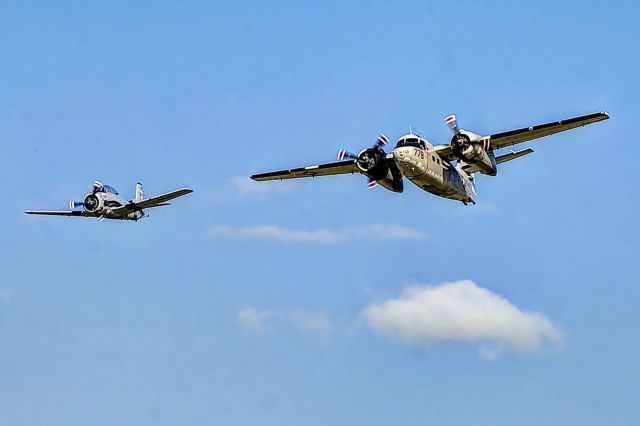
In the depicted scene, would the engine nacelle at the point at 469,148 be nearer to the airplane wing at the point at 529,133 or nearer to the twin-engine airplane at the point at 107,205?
the airplane wing at the point at 529,133

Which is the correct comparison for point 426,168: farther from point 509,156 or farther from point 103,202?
point 103,202

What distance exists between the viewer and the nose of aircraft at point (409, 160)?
196 ft

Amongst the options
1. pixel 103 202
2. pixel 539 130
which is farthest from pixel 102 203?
pixel 539 130

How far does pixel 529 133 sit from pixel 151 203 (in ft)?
116

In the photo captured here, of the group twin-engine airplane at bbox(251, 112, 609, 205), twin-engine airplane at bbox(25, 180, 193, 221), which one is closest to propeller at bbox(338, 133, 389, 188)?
twin-engine airplane at bbox(251, 112, 609, 205)

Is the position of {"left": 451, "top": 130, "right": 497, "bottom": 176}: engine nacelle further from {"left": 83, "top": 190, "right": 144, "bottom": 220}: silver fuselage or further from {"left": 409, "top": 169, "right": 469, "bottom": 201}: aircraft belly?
{"left": 83, "top": 190, "right": 144, "bottom": 220}: silver fuselage

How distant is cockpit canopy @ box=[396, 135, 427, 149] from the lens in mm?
60688

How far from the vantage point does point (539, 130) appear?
62.2 meters

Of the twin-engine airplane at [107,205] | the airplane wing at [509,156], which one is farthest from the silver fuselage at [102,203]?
the airplane wing at [509,156]

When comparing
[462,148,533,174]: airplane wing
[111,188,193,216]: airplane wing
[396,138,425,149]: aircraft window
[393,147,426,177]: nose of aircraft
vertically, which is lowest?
[393,147,426,177]: nose of aircraft

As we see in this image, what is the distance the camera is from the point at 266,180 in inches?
2803

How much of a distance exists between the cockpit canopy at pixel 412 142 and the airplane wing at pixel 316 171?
779 centimetres

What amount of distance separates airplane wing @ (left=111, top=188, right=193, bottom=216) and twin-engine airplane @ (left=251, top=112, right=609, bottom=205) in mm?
21036

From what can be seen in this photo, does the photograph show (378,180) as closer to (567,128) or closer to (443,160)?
(443,160)
